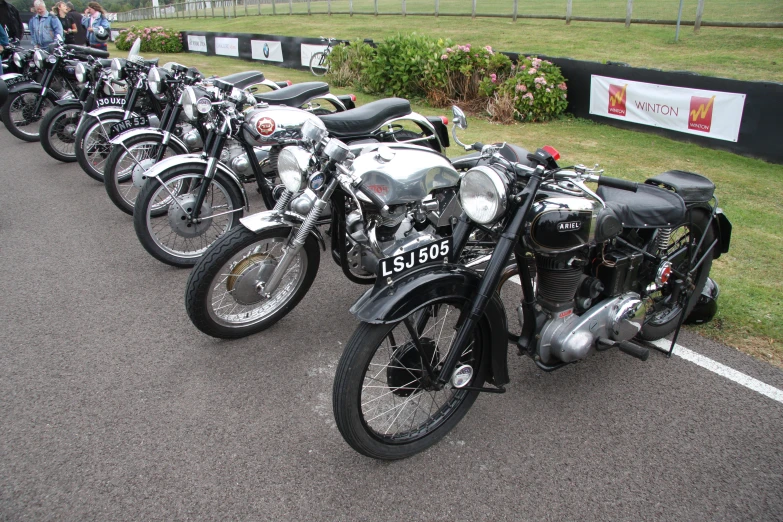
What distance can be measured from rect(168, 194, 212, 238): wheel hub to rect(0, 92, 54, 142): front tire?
5.51 metres

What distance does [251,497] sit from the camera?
235 cm

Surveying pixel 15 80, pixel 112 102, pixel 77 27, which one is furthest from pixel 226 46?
pixel 112 102

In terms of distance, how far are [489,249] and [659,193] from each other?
1.05 m

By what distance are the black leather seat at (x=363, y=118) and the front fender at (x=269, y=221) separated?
120cm

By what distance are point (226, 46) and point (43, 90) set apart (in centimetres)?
1269

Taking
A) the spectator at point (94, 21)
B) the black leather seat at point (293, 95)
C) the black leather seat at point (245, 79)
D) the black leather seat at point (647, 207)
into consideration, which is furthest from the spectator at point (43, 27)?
the black leather seat at point (647, 207)

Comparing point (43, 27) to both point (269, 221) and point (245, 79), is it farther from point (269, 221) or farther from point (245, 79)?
point (269, 221)

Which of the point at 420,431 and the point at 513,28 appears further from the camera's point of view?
the point at 513,28

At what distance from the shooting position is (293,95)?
533 centimetres

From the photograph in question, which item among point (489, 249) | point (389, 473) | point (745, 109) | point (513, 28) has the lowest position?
point (389, 473)

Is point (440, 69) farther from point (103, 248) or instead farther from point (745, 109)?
point (103, 248)

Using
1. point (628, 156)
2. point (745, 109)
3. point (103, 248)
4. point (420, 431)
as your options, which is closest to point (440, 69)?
point (628, 156)

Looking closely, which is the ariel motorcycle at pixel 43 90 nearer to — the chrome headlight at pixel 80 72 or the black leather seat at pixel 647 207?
the chrome headlight at pixel 80 72

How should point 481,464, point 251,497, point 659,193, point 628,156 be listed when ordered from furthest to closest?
point 628,156 → point 659,193 → point 481,464 → point 251,497
